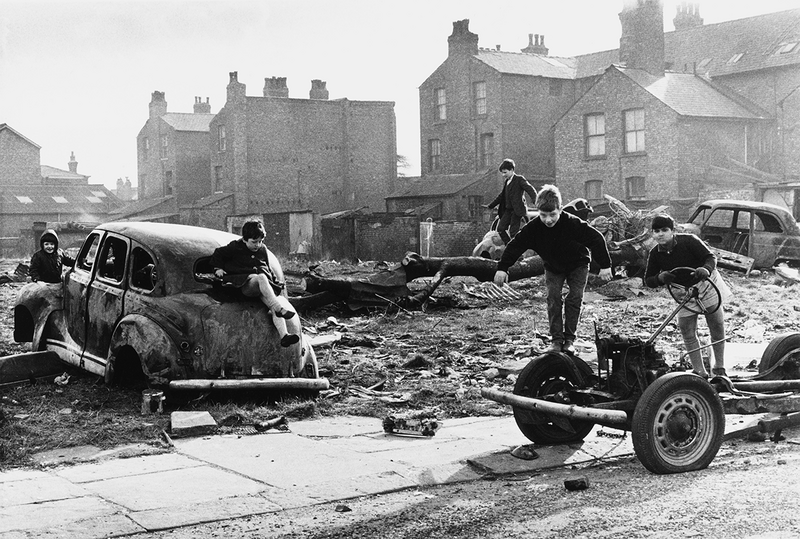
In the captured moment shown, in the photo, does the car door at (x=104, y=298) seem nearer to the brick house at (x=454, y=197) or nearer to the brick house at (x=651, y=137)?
the brick house at (x=651, y=137)

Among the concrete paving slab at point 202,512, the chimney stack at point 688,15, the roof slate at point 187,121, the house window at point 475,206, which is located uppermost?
the chimney stack at point 688,15

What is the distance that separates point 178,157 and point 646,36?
35.9m

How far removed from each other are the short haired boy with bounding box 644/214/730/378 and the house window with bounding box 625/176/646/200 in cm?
3539

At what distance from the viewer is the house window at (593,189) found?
45.8 m

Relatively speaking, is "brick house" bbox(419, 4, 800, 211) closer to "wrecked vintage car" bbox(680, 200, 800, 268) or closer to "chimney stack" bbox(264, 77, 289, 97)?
"chimney stack" bbox(264, 77, 289, 97)

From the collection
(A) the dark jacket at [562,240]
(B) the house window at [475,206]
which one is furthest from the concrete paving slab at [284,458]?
(B) the house window at [475,206]

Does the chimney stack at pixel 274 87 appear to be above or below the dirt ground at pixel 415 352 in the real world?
above

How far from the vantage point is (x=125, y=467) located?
740cm

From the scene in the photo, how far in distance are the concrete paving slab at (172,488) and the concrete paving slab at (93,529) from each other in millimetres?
274

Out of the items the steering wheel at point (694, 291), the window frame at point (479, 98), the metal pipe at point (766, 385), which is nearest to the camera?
the metal pipe at point (766, 385)

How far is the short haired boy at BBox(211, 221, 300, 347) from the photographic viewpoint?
9.63 metres

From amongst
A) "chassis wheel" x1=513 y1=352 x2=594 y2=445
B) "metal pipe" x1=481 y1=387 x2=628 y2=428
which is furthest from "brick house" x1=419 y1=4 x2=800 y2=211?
A: "metal pipe" x1=481 y1=387 x2=628 y2=428

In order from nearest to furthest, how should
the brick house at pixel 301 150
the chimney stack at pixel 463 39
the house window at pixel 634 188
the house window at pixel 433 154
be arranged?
the house window at pixel 634 188 < the chimney stack at pixel 463 39 < the house window at pixel 433 154 < the brick house at pixel 301 150

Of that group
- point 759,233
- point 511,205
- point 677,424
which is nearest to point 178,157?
point 759,233
